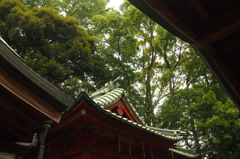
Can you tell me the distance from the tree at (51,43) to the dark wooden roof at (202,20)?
13672 mm

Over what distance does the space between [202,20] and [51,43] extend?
55.1ft

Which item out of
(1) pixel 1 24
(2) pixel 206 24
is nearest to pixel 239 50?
(2) pixel 206 24

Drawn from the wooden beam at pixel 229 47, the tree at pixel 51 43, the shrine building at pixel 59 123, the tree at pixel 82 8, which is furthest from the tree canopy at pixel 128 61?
the wooden beam at pixel 229 47

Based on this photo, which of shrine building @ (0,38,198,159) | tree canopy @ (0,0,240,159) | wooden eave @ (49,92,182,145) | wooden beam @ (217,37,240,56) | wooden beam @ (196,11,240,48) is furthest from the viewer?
tree canopy @ (0,0,240,159)

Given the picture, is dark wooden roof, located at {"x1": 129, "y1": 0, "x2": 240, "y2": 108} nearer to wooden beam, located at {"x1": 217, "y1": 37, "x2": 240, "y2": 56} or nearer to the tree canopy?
wooden beam, located at {"x1": 217, "y1": 37, "x2": 240, "y2": 56}

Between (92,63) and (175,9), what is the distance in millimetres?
15893

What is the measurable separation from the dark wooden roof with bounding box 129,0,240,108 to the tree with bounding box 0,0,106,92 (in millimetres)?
13672

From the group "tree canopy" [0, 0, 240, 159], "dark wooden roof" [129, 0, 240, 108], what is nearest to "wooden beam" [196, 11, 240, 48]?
"dark wooden roof" [129, 0, 240, 108]

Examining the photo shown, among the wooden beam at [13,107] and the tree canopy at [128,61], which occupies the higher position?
the tree canopy at [128,61]

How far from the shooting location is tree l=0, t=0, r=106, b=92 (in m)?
15.5

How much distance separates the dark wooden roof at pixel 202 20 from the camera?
2.12 metres

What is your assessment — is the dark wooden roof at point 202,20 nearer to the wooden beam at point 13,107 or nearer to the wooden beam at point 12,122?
the wooden beam at point 13,107

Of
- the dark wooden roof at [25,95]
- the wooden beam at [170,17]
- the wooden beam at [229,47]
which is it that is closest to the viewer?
the wooden beam at [170,17]

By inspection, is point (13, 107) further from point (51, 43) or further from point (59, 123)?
point (51, 43)
